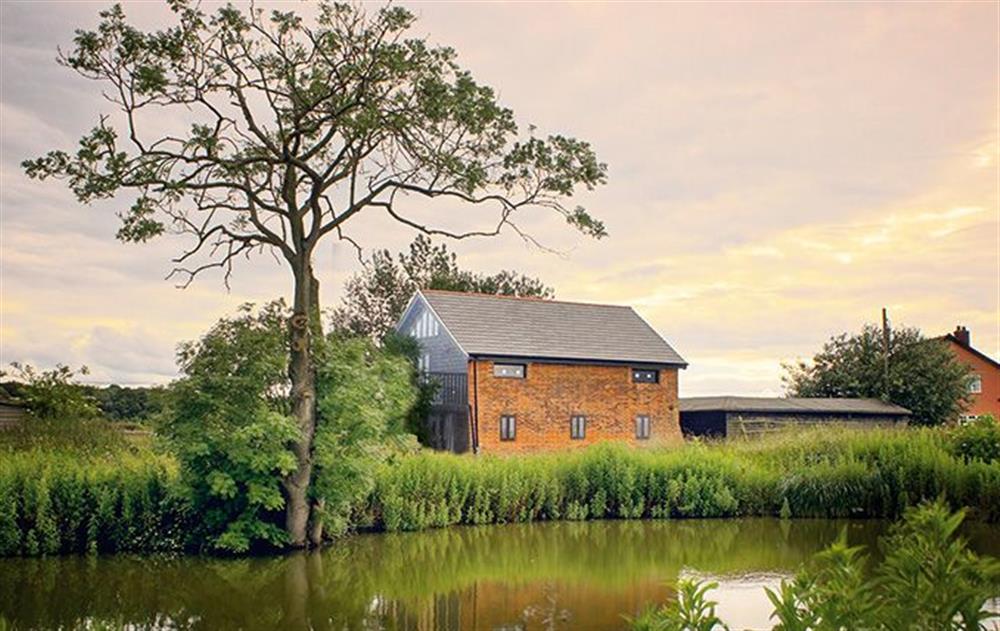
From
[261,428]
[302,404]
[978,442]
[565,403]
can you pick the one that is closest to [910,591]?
[261,428]

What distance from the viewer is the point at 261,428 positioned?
670 inches

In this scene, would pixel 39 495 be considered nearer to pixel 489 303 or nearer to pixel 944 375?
pixel 489 303

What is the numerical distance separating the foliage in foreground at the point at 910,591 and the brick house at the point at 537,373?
98.5 feet

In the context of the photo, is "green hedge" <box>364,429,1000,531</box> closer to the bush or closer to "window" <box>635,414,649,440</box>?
the bush

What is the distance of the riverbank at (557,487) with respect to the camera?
1720 cm

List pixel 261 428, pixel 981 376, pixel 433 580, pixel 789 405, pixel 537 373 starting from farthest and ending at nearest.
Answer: pixel 981 376
pixel 789 405
pixel 537 373
pixel 261 428
pixel 433 580

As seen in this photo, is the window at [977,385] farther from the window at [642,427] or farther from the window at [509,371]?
the window at [509,371]

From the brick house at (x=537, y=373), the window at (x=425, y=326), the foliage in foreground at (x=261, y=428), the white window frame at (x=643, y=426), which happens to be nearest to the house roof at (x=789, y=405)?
the brick house at (x=537, y=373)

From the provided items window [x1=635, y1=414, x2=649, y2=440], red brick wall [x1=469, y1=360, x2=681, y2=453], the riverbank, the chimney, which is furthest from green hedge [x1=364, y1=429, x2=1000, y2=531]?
the chimney

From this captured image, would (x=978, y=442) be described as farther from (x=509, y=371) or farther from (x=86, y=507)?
(x=86, y=507)

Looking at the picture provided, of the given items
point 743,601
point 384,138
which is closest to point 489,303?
point 384,138

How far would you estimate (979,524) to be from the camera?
1966cm

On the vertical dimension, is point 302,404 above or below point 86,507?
above

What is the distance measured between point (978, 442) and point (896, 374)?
28098mm
